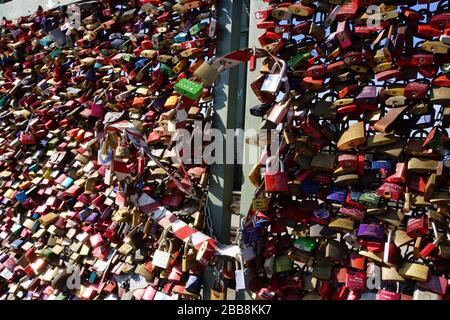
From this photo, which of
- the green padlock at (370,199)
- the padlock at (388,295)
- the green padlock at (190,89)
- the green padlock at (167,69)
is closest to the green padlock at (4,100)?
the green padlock at (167,69)

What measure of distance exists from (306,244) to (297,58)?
36.6 inches

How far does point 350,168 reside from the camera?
181 cm

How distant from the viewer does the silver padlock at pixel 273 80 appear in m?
1.85

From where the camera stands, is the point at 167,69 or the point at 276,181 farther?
the point at 167,69

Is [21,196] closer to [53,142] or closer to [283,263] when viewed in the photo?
[53,142]

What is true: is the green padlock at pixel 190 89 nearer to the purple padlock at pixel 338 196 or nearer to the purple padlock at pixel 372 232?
the purple padlock at pixel 338 196

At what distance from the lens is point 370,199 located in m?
1.75

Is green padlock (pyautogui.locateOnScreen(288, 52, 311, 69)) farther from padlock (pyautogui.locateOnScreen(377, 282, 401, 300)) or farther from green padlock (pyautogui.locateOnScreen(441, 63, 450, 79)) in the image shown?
padlock (pyautogui.locateOnScreen(377, 282, 401, 300))

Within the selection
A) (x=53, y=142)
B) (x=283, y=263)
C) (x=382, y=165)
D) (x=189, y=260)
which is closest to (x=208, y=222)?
(x=189, y=260)

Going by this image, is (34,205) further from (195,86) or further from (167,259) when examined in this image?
(195,86)

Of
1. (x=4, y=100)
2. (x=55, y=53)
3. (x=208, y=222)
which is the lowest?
(x=208, y=222)

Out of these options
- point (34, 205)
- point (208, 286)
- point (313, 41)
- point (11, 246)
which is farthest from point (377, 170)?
point (11, 246)

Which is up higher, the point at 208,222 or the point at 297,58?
the point at 297,58

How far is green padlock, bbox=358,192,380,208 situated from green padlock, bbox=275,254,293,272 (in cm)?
49
